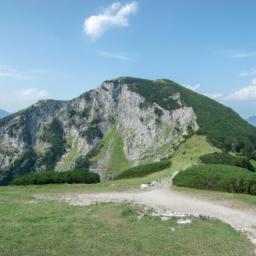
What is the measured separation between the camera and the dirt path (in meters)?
31.0

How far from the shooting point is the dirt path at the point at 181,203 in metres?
A: 31.0

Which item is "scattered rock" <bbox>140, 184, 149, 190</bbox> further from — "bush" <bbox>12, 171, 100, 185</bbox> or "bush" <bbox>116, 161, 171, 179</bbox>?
"bush" <bbox>116, 161, 171, 179</bbox>

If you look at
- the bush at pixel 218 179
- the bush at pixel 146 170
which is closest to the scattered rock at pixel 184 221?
the bush at pixel 218 179

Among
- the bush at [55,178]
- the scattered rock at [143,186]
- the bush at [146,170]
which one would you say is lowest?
the scattered rock at [143,186]

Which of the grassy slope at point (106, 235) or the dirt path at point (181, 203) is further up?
the dirt path at point (181, 203)

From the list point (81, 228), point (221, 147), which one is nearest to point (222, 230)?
point (81, 228)

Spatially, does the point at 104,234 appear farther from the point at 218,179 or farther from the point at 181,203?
the point at 218,179

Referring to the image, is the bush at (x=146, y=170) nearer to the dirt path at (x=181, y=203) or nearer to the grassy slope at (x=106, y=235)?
the dirt path at (x=181, y=203)

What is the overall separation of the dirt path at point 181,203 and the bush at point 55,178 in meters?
10.8

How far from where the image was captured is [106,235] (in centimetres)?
2409

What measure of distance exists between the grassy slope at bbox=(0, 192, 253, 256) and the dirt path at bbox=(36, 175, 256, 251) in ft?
6.74

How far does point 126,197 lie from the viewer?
41.4 metres

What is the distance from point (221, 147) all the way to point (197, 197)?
150285mm

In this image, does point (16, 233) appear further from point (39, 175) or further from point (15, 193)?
point (39, 175)
